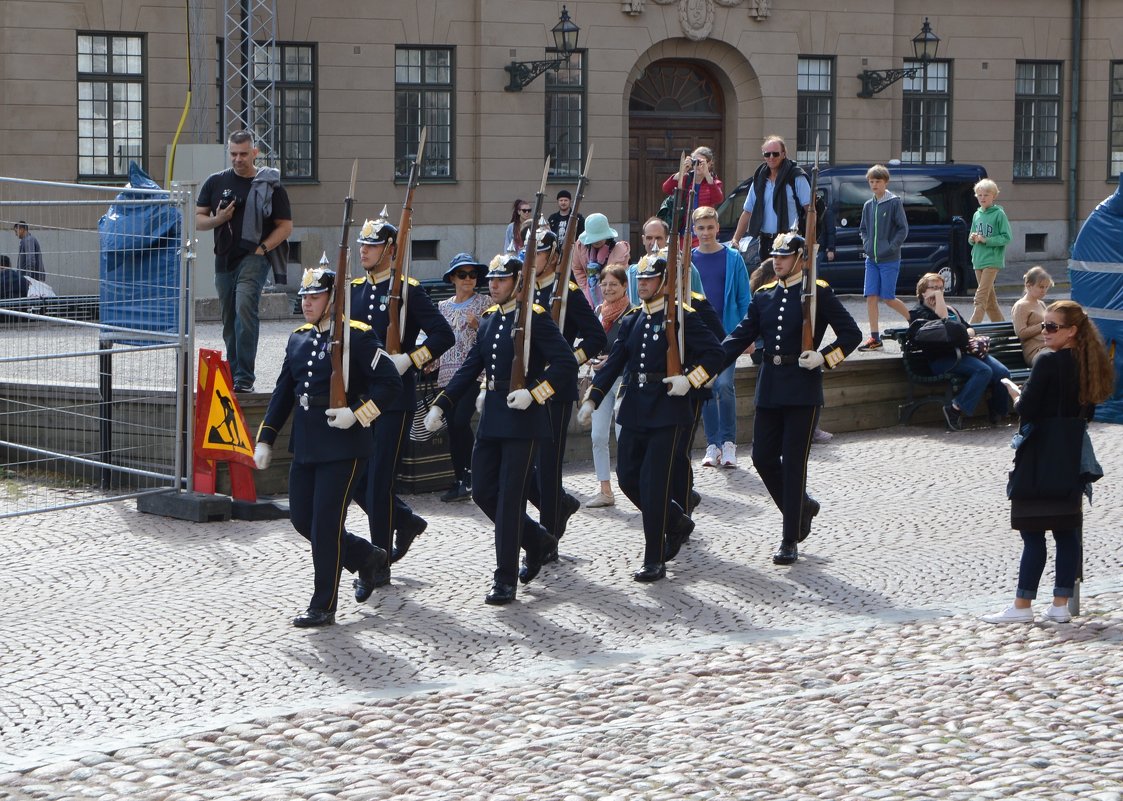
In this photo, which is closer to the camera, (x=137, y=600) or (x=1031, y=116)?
(x=137, y=600)

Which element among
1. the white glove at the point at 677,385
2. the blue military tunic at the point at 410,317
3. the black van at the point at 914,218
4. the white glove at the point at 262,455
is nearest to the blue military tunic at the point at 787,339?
the white glove at the point at 677,385

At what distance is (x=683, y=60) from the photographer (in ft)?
98.6

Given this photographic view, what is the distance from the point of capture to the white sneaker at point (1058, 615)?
8.82 metres

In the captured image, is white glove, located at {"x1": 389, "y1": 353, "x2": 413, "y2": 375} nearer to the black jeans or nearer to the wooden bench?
the black jeans

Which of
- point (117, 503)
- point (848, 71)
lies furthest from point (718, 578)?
point (848, 71)

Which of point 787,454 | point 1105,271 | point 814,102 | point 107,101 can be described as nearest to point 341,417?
point 787,454

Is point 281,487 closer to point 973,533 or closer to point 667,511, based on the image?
point 667,511

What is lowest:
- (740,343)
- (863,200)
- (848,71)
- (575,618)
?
(575,618)

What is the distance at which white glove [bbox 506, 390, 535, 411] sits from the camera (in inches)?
371

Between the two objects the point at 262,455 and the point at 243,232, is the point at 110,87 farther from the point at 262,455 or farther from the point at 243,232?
the point at 262,455

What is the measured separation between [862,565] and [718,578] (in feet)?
2.85

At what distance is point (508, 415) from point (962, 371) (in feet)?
21.6

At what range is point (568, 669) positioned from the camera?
800 cm

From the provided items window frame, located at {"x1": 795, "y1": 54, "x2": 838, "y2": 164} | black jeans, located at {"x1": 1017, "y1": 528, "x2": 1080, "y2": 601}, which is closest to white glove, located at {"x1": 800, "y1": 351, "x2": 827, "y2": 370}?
black jeans, located at {"x1": 1017, "y1": 528, "x2": 1080, "y2": 601}
